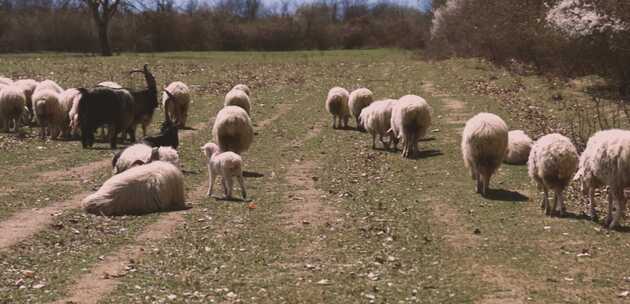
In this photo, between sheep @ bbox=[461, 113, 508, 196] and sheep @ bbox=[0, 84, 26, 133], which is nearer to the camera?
sheep @ bbox=[461, 113, 508, 196]

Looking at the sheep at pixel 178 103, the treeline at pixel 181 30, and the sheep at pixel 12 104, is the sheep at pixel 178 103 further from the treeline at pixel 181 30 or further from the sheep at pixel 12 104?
the treeline at pixel 181 30

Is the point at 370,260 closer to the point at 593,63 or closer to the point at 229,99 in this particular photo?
the point at 229,99

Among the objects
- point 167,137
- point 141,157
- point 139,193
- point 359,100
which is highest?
point 359,100

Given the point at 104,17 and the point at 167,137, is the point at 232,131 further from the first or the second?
the point at 104,17

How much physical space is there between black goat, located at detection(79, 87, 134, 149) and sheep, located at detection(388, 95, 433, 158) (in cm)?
663

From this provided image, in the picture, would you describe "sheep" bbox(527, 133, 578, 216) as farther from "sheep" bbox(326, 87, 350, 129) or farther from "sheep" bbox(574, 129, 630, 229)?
"sheep" bbox(326, 87, 350, 129)

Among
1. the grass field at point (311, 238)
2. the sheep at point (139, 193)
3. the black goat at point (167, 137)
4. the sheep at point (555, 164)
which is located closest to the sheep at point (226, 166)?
the grass field at point (311, 238)

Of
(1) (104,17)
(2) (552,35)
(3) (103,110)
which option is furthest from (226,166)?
(1) (104,17)

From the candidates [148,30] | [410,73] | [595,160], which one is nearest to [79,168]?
[595,160]

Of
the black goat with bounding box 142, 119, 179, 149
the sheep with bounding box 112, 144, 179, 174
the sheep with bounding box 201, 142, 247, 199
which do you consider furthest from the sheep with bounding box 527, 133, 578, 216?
the black goat with bounding box 142, 119, 179, 149

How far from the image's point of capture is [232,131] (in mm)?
16062

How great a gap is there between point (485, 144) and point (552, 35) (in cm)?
1970

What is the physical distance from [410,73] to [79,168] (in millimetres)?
30030

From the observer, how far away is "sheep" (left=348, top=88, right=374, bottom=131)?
23094 millimetres
